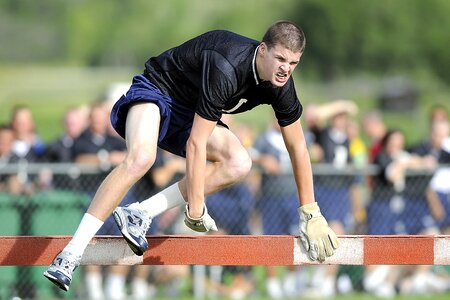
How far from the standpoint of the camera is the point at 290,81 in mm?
6582

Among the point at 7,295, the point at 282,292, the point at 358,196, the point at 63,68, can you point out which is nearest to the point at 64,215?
the point at 7,295

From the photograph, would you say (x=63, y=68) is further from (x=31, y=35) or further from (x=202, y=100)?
(x=202, y=100)

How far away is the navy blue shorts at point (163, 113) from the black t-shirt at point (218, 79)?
0.17ft

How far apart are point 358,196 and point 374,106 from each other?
133 feet

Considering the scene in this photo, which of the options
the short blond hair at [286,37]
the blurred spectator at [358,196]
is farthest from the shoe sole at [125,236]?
the blurred spectator at [358,196]

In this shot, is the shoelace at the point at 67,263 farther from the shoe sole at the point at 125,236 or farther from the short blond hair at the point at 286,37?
the short blond hair at the point at 286,37

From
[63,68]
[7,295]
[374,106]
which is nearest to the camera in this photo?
[7,295]

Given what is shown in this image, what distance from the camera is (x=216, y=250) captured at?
664 centimetres

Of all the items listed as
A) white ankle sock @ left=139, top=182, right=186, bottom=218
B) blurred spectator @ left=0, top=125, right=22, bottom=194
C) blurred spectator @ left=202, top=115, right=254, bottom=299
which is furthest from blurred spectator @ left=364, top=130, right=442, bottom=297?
white ankle sock @ left=139, top=182, right=186, bottom=218

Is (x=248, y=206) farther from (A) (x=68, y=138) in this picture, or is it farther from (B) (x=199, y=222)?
(B) (x=199, y=222)

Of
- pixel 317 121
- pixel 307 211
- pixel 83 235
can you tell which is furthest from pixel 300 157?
pixel 317 121

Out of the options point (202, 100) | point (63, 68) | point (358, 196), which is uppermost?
point (63, 68)

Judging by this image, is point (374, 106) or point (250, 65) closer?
point (250, 65)

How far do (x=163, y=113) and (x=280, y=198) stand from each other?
475 cm
